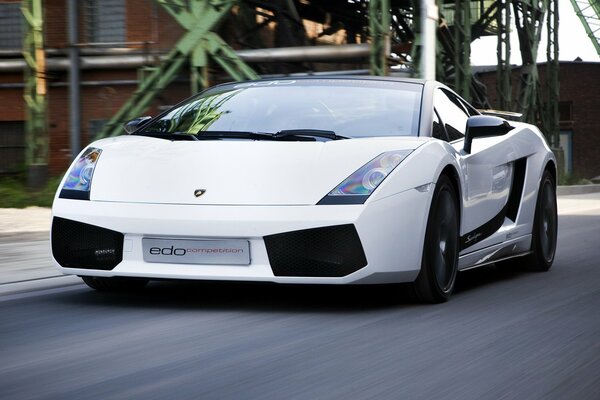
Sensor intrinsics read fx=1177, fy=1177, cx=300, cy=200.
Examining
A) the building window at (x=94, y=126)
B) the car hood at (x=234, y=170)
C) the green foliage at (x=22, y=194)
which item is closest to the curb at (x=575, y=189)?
the building window at (x=94, y=126)

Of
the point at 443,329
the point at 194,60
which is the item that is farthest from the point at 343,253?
the point at 194,60

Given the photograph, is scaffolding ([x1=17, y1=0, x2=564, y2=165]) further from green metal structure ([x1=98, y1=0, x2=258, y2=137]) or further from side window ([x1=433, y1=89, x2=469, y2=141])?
side window ([x1=433, y1=89, x2=469, y2=141])

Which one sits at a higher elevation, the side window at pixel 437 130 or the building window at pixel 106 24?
the building window at pixel 106 24

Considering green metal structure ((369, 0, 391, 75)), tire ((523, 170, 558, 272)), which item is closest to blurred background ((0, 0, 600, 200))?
green metal structure ((369, 0, 391, 75))

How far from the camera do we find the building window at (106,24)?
2320 centimetres

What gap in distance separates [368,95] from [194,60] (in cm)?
1363

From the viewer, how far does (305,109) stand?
267 inches

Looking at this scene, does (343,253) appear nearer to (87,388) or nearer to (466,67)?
(87,388)

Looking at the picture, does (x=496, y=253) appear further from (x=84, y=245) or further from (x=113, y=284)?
(x=84, y=245)

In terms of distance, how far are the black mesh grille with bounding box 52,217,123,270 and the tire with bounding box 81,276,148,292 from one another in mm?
454

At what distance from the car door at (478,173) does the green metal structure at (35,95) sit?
40.4 feet

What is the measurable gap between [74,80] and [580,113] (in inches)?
1475

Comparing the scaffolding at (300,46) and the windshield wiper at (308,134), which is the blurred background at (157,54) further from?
the windshield wiper at (308,134)

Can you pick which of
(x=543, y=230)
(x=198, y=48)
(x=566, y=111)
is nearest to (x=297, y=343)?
(x=543, y=230)
